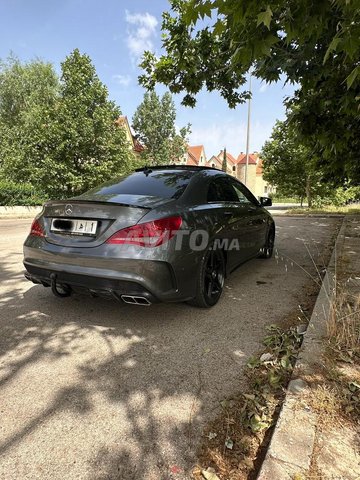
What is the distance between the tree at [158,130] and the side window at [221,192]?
35249 mm

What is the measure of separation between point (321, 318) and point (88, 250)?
7.44 feet

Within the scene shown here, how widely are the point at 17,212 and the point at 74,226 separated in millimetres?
19016

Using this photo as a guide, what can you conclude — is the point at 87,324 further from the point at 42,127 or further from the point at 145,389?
the point at 42,127

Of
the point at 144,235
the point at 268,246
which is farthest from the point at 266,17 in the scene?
the point at 268,246

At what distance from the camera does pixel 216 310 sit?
12.0ft

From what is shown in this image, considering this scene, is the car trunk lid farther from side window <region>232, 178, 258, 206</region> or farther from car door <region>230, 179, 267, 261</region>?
side window <region>232, 178, 258, 206</region>

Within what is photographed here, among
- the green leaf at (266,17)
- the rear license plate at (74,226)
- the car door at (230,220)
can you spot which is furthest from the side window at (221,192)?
the green leaf at (266,17)

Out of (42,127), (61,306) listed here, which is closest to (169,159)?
(42,127)

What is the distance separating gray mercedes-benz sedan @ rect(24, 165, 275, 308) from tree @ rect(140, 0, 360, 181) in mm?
1361

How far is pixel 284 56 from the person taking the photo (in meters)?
4.15

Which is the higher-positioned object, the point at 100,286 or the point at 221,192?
the point at 221,192

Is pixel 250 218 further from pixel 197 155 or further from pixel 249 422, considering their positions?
pixel 197 155

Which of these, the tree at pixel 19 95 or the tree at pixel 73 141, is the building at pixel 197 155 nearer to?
the tree at pixel 19 95

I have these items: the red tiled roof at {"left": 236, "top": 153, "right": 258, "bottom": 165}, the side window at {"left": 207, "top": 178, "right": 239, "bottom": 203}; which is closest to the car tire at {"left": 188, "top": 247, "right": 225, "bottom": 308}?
the side window at {"left": 207, "top": 178, "right": 239, "bottom": 203}
